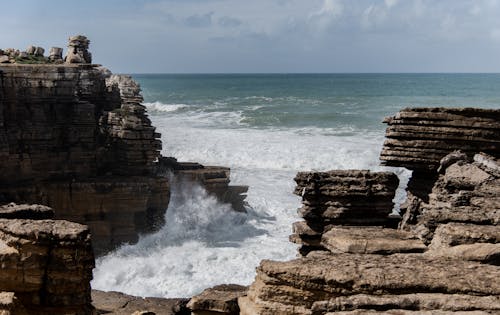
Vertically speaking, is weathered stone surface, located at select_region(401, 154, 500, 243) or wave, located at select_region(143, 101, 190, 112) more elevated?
weathered stone surface, located at select_region(401, 154, 500, 243)

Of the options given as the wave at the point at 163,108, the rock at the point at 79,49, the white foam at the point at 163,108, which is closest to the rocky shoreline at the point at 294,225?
the rock at the point at 79,49

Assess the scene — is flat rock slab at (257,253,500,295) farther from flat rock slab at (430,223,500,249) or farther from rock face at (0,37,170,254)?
rock face at (0,37,170,254)

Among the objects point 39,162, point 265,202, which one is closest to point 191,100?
point 265,202

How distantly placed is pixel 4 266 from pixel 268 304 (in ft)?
Result: 9.57

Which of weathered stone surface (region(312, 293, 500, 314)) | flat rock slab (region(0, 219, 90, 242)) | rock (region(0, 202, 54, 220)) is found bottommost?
rock (region(0, 202, 54, 220))

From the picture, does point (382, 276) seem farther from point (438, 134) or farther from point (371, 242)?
point (438, 134)

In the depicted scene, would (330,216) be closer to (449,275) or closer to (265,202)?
(449,275)

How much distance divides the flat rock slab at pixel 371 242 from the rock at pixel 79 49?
15.1 m

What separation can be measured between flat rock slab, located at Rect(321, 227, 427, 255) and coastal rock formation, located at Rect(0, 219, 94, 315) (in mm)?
2611

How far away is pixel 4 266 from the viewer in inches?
248

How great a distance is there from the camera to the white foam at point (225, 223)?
16125mm

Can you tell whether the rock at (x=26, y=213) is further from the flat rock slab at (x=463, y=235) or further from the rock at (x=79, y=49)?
the rock at (x=79, y=49)

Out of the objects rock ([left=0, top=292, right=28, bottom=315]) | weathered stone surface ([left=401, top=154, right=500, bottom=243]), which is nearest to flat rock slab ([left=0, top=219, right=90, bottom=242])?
rock ([left=0, top=292, right=28, bottom=315])

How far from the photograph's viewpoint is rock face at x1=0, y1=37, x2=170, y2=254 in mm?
17391
